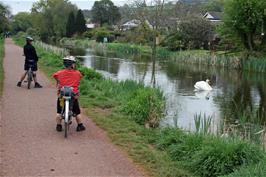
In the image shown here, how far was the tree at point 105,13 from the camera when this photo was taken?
4820 inches

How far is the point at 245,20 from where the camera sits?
4153cm

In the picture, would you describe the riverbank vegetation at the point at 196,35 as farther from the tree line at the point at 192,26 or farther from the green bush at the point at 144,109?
the green bush at the point at 144,109

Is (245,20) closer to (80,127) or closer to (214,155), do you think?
(80,127)

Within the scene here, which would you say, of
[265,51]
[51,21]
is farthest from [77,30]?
[265,51]

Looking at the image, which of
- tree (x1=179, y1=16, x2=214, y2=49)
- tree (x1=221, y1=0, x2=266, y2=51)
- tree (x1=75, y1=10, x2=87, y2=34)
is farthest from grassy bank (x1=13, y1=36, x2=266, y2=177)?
tree (x1=75, y1=10, x2=87, y2=34)

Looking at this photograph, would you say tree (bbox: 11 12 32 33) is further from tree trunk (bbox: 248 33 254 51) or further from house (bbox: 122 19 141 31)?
tree trunk (bbox: 248 33 254 51)

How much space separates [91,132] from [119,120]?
58.1 inches

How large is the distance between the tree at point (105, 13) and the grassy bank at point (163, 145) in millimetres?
110759

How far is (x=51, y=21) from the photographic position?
109562mm

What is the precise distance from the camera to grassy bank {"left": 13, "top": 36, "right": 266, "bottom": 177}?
724cm

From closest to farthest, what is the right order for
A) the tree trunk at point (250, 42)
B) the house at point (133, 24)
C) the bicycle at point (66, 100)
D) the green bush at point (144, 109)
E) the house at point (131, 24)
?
the bicycle at point (66, 100), the green bush at point (144, 109), the house at point (133, 24), the tree trunk at point (250, 42), the house at point (131, 24)

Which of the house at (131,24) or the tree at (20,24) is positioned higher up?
the tree at (20,24)

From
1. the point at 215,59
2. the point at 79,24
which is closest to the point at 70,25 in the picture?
the point at 79,24

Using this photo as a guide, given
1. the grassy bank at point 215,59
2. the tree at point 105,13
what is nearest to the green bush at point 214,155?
the grassy bank at point 215,59
